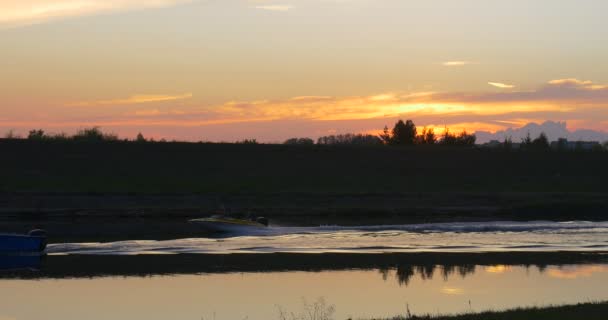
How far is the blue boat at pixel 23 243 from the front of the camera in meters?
37.5

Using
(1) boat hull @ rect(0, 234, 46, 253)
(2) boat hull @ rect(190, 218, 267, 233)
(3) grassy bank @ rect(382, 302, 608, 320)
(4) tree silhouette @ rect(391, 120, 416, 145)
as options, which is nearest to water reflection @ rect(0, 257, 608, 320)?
(1) boat hull @ rect(0, 234, 46, 253)

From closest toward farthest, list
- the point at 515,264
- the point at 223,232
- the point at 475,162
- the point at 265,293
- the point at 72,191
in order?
the point at 265,293 → the point at 515,264 → the point at 223,232 → the point at 72,191 → the point at 475,162

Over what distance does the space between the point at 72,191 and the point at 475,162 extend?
4155cm

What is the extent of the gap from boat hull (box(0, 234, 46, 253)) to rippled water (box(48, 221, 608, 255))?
564 millimetres

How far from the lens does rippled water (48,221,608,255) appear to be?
39.6 m

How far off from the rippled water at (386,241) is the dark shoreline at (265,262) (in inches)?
66.1

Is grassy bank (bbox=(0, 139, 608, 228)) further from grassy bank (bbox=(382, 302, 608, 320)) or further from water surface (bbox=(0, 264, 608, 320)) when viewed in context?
grassy bank (bbox=(382, 302, 608, 320))

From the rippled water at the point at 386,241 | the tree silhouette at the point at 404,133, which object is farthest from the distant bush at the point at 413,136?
the rippled water at the point at 386,241

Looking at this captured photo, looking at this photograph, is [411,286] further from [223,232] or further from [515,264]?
[223,232]

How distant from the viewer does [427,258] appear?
37688 millimetres

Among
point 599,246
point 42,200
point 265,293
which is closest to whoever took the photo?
point 265,293

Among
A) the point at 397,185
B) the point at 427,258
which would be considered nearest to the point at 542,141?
the point at 397,185

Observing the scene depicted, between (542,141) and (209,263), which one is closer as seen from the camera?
(209,263)

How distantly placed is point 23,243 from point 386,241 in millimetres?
15862
